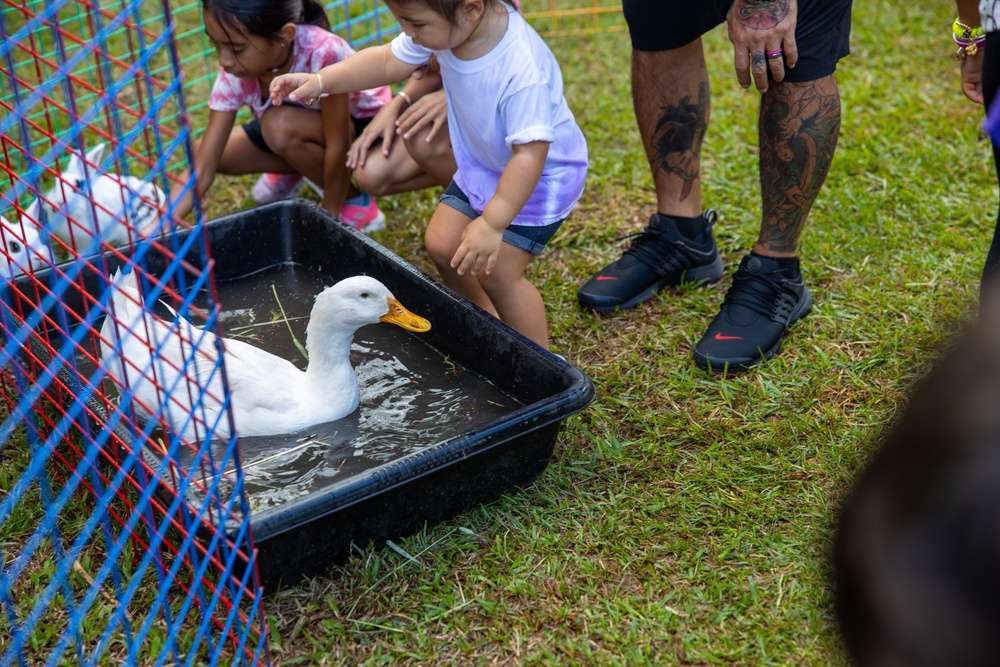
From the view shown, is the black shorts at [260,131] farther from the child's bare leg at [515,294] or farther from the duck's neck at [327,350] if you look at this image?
the duck's neck at [327,350]

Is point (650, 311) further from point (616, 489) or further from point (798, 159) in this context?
point (616, 489)

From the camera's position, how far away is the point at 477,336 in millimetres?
2459

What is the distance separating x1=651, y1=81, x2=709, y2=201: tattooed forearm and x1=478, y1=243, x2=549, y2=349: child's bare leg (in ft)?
2.19

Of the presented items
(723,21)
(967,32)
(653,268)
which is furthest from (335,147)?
(967,32)

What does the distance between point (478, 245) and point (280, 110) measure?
4.02 ft

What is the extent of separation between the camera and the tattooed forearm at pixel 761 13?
232 cm

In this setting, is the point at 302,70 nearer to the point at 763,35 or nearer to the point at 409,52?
the point at 409,52

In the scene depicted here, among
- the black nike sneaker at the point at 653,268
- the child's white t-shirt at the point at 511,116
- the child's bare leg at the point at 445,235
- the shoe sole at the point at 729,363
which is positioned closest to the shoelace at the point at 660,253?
the black nike sneaker at the point at 653,268

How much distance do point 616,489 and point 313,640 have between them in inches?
29.8

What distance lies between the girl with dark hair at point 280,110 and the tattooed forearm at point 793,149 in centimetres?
115

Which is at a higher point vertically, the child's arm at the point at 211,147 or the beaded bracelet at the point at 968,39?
the beaded bracelet at the point at 968,39

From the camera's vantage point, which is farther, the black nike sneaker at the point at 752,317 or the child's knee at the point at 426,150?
the child's knee at the point at 426,150

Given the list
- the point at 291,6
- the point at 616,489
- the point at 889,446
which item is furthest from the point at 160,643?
the point at 291,6

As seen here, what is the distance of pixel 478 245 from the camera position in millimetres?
2201
